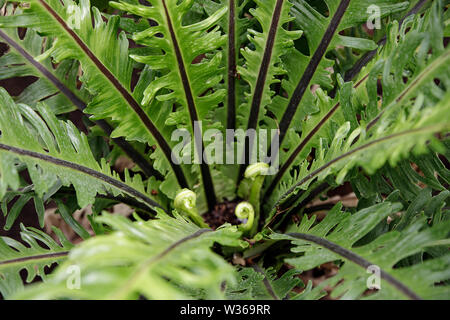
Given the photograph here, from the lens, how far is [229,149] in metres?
0.93

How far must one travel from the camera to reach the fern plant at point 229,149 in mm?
449

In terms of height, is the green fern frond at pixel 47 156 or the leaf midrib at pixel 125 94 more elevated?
the leaf midrib at pixel 125 94

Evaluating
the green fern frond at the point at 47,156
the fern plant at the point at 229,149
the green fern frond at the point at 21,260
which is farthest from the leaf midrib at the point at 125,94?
the green fern frond at the point at 21,260

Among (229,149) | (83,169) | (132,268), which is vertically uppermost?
(229,149)

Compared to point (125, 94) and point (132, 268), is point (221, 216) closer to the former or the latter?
point (125, 94)

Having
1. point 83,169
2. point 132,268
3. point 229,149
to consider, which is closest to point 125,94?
point 83,169

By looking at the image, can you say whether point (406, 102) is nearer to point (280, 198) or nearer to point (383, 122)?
point (383, 122)

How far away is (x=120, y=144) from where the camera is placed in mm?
869

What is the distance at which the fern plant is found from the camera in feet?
1.47

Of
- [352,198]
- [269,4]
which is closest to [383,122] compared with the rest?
[269,4]

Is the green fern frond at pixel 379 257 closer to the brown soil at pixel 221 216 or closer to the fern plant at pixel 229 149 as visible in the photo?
the fern plant at pixel 229 149

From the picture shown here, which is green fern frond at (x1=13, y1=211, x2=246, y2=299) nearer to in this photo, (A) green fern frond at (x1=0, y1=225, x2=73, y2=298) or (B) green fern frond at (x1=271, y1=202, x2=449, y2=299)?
(B) green fern frond at (x1=271, y1=202, x2=449, y2=299)

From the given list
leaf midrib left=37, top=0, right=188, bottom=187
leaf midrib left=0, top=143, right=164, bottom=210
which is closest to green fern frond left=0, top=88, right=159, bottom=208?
leaf midrib left=0, top=143, right=164, bottom=210

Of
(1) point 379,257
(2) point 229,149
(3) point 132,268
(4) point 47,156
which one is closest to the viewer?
(3) point 132,268
